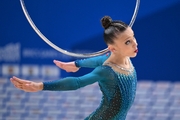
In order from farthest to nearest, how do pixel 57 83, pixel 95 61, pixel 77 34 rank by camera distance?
1. pixel 77 34
2. pixel 95 61
3. pixel 57 83

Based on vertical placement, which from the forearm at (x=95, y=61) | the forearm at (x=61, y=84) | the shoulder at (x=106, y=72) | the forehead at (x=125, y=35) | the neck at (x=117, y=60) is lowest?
the forearm at (x=61, y=84)

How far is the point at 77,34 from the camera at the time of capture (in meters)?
2.42

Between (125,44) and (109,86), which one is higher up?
(125,44)

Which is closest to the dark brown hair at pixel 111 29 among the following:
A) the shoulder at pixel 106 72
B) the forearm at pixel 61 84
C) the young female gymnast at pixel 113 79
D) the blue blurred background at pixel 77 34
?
the young female gymnast at pixel 113 79

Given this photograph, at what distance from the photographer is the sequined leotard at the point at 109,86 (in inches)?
61.0

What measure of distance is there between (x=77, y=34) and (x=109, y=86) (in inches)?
34.1

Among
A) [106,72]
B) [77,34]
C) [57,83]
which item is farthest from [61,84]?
[77,34]

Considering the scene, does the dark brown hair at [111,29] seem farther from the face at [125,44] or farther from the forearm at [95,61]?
the forearm at [95,61]

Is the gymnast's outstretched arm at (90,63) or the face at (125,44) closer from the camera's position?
the face at (125,44)

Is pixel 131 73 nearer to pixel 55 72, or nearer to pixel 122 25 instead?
pixel 122 25

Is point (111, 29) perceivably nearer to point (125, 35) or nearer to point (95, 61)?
point (125, 35)

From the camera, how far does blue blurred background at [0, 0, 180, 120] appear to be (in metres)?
2.29

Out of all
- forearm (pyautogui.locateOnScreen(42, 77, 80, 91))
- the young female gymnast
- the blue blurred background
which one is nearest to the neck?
the young female gymnast

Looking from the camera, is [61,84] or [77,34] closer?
[61,84]
